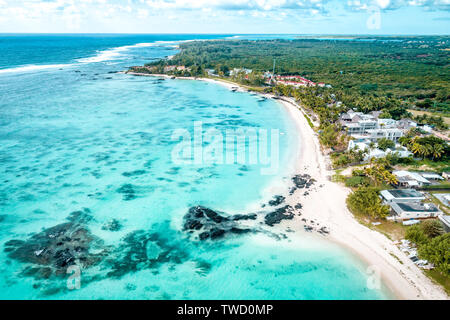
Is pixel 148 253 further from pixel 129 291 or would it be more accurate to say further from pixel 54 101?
pixel 54 101

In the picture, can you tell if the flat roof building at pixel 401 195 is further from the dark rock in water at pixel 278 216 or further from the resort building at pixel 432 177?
the dark rock in water at pixel 278 216

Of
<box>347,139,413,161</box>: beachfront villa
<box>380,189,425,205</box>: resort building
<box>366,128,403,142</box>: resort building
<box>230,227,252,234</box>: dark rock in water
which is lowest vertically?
<box>230,227,252,234</box>: dark rock in water

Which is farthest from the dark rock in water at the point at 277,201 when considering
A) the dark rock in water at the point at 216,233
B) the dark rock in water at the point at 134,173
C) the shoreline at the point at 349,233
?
the dark rock in water at the point at 134,173

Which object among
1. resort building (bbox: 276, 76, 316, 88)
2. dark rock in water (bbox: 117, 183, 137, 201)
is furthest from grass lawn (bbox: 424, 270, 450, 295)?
resort building (bbox: 276, 76, 316, 88)

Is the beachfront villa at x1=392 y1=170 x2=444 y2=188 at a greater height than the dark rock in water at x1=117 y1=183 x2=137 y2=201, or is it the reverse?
the beachfront villa at x1=392 y1=170 x2=444 y2=188

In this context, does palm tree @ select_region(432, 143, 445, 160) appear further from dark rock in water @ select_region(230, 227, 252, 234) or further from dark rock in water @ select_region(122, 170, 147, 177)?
dark rock in water @ select_region(122, 170, 147, 177)
